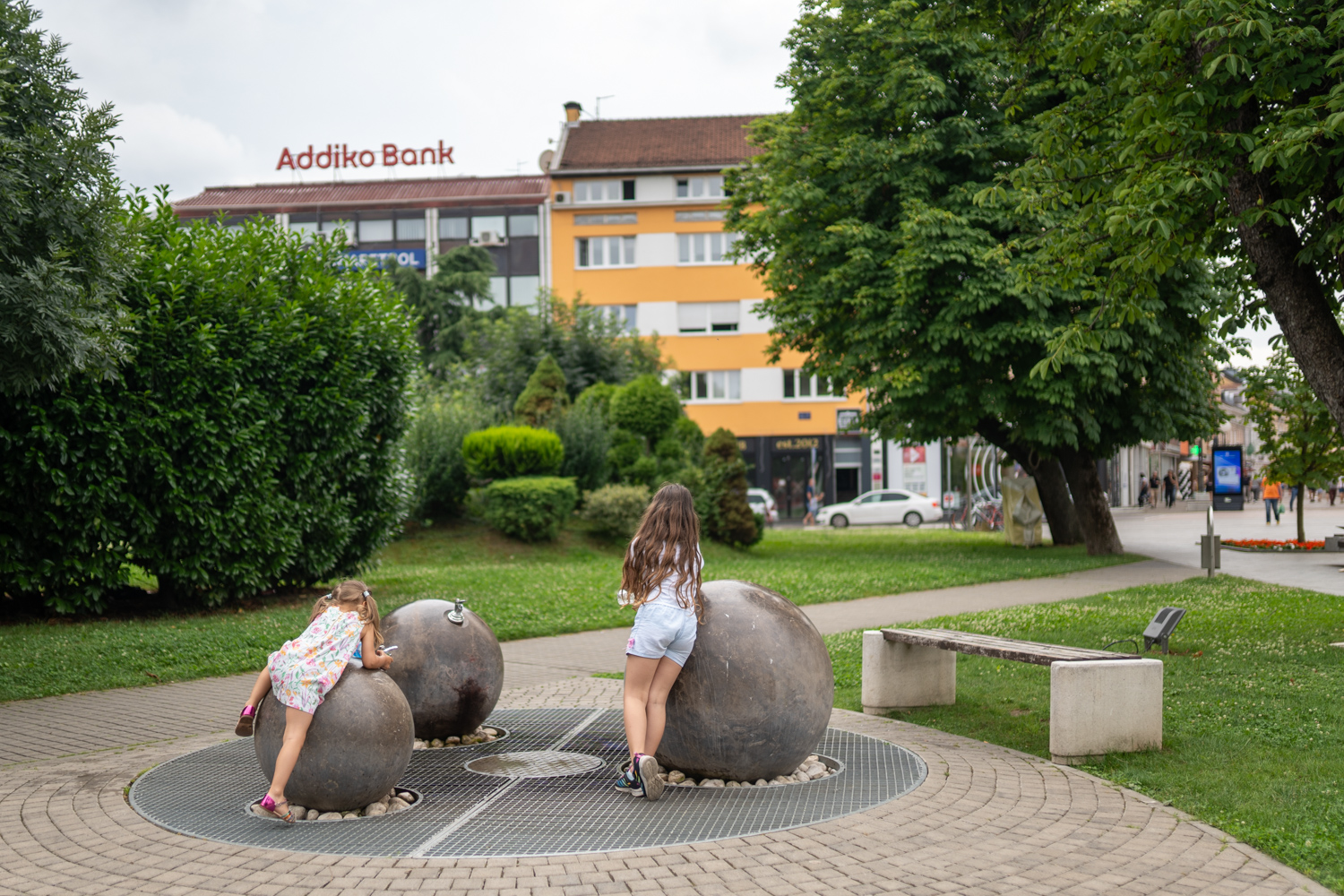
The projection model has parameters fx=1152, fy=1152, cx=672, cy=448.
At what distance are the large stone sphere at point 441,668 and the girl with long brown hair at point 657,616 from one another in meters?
1.60

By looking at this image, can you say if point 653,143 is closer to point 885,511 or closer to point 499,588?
point 885,511

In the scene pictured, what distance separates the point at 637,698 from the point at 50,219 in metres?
7.25

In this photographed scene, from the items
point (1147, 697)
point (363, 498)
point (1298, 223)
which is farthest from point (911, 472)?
point (1147, 697)

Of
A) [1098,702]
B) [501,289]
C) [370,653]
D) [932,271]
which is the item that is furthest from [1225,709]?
[501,289]

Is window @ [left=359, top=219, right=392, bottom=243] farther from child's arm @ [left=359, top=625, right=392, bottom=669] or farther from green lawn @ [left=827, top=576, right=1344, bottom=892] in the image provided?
child's arm @ [left=359, top=625, right=392, bottom=669]

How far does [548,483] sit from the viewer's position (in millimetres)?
23688

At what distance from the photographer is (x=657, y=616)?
20.1 feet

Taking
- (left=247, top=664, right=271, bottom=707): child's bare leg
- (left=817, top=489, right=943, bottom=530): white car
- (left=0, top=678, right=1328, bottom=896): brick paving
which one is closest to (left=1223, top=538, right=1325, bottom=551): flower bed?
(left=817, top=489, right=943, bottom=530): white car

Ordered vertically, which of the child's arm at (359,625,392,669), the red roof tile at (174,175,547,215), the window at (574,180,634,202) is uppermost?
the red roof tile at (174,175,547,215)

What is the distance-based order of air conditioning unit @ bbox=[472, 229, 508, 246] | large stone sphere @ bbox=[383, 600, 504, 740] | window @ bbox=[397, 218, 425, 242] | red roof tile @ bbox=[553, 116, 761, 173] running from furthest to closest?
window @ bbox=[397, 218, 425, 242], air conditioning unit @ bbox=[472, 229, 508, 246], red roof tile @ bbox=[553, 116, 761, 173], large stone sphere @ bbox=[383, 600, 504, 740]

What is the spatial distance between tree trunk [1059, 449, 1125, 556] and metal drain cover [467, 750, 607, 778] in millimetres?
19880

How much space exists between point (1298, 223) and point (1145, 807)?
715 cm

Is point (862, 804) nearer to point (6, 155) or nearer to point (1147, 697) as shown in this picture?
point (1147, 697)

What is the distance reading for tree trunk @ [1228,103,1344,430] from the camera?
1011 centimetres
